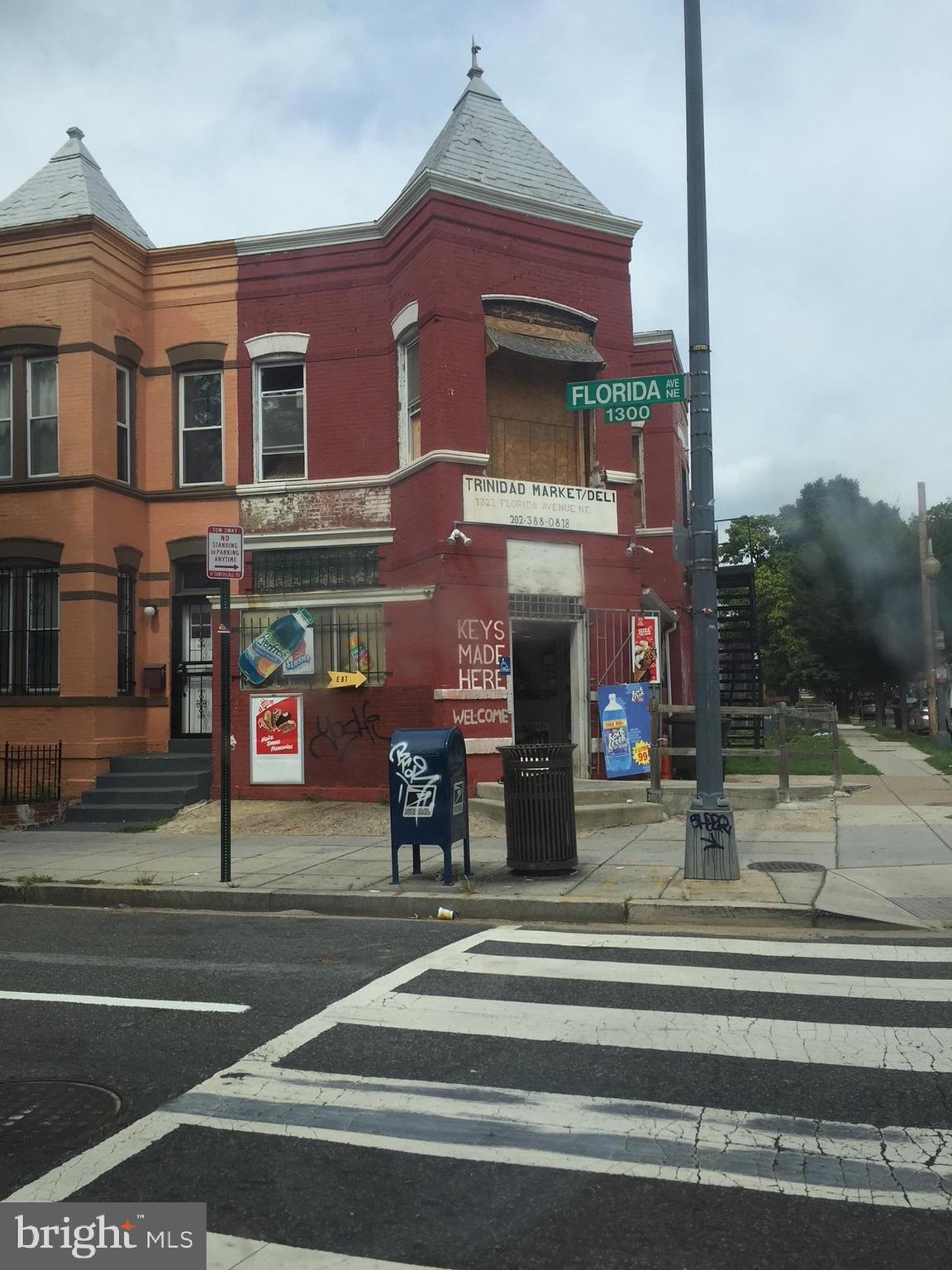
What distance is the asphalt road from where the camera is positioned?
11.4 ft

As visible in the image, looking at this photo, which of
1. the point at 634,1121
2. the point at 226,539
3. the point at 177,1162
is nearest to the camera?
the point at 177,1162

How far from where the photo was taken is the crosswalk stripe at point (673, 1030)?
500cm

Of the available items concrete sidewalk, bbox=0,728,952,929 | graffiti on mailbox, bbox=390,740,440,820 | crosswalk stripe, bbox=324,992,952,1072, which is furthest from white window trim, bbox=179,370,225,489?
crosswalk stripe, bbox=324,992,952,1072

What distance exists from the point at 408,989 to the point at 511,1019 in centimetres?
84

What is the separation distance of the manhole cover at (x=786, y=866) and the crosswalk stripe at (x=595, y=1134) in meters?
5.47

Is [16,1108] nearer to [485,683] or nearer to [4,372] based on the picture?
[485,683]

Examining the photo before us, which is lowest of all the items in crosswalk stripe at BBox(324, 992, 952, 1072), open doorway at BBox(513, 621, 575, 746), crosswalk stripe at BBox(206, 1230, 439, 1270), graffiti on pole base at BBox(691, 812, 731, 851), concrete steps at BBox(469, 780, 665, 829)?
crosswalk stripe at BBox(206, 1230, 439, 1270)

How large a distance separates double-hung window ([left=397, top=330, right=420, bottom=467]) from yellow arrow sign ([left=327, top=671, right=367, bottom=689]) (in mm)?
3200

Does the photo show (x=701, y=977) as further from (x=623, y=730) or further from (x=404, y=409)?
(x=404, y=409)

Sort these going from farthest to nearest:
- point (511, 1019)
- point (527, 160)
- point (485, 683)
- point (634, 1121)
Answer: point (527, 160) < point (485, 683) < point (511, 1019) < point (634, 1121)

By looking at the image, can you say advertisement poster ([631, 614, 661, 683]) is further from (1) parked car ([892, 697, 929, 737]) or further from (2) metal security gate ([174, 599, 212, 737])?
(1) parked car ([892, 697, 929, 737])

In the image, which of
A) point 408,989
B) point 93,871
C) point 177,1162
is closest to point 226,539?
point 93,871

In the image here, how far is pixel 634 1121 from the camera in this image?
4277mm

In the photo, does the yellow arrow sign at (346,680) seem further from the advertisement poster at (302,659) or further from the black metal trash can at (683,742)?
the black metal trash can at (683,742)
